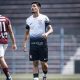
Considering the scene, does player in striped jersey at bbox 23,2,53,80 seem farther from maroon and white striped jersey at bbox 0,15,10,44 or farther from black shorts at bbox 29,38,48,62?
maroon and white striped jersey at bbox 0,15,10,44

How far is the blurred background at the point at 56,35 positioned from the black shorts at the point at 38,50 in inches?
324

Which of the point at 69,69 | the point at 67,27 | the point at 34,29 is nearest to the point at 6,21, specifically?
the point at 34,29

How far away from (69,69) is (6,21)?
9.49m

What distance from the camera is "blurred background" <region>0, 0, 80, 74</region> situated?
20.1 metres

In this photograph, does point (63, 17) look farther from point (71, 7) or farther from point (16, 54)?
point (16, 54)

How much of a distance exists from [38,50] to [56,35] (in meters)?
9.19

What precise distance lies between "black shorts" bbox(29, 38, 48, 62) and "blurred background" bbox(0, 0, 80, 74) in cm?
823

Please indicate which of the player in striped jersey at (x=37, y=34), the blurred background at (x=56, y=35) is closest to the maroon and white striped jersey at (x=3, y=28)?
the player in striped jersey at (x=37, y=34)

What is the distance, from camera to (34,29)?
10.9 m

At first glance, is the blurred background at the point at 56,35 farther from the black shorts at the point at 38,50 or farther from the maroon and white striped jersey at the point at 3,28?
the maroon and white striped jersey at the point at 3,28

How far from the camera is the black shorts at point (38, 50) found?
11.0 meters

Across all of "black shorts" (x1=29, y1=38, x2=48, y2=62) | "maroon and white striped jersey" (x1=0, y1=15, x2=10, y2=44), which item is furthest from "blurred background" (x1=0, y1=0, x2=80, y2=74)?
"maroon and white striped jersey" (x1=0, y1=15, x2=10, y2=44)

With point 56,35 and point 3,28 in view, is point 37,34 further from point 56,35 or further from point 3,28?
point 56,35

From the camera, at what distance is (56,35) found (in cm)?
2017
